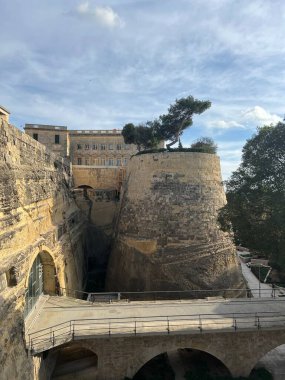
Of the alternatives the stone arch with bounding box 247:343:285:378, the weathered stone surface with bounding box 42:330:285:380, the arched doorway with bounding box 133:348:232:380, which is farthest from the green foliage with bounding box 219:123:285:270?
the arched doorway with bounding box 133:348:232:380

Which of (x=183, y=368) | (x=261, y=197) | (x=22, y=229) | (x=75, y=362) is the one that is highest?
(x=261, y=197)

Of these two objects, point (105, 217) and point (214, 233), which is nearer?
point (214, 233)

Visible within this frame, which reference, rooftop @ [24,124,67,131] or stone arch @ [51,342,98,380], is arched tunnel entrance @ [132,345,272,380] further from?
rooftop @ [24,124,67,131]

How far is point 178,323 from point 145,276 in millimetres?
5823

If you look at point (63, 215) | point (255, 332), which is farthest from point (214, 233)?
point (63, 215)

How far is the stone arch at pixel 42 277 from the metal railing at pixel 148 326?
1.93 m

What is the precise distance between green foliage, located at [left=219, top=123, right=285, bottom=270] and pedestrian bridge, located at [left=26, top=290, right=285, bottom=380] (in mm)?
2960

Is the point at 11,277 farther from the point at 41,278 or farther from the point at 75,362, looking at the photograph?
the point at 75,362

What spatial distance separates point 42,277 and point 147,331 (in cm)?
553

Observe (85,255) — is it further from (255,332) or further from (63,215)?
(255,332)

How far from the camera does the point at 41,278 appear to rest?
1377 centimetres

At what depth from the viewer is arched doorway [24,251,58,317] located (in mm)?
12108

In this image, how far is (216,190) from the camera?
18812 millimetres

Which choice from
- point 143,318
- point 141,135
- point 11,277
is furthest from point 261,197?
point 141,135
